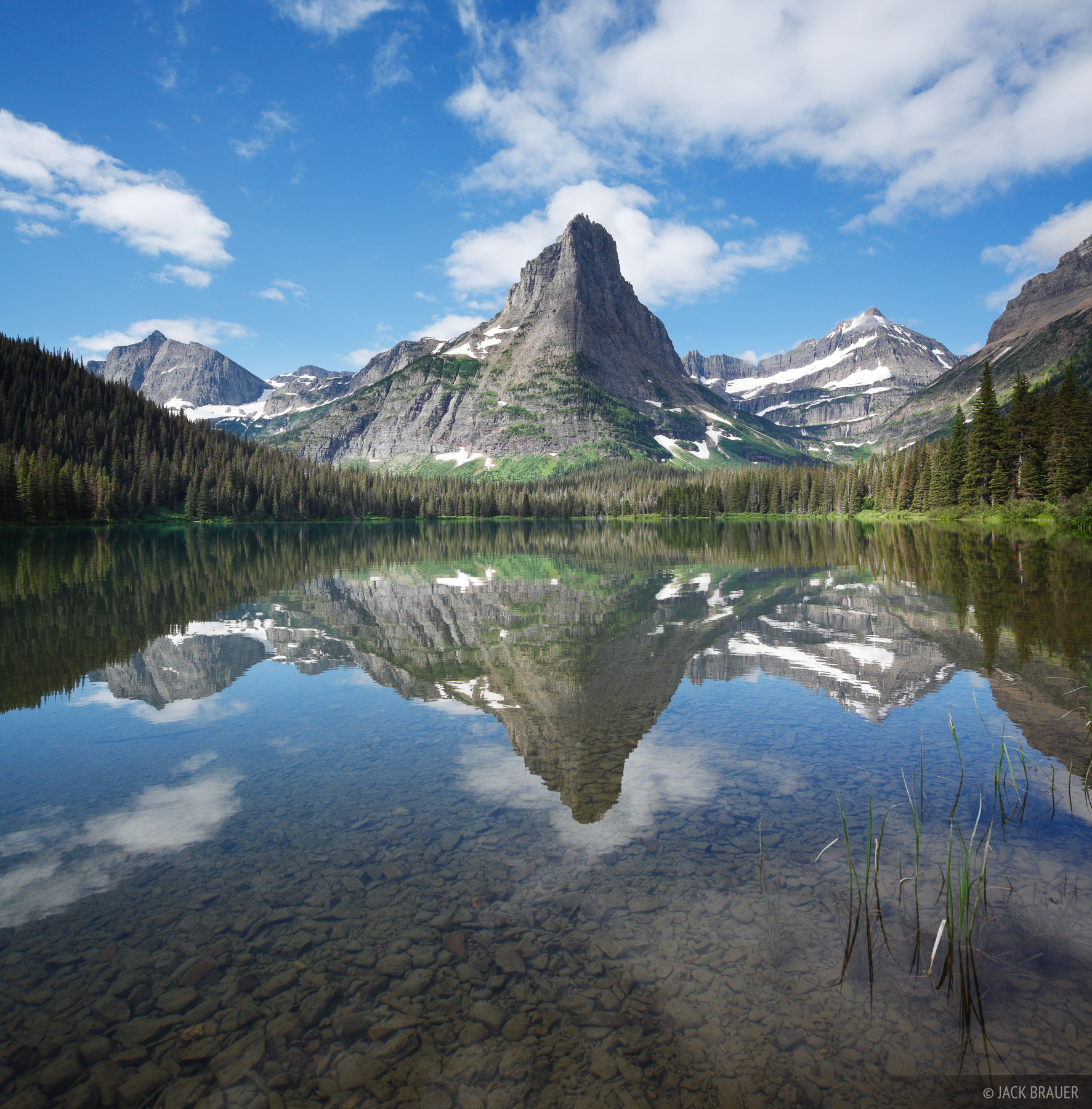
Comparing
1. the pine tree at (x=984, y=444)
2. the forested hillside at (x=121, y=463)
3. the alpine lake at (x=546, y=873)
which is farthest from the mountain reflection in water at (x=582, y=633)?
the forested hillside at (x=121, y=463)

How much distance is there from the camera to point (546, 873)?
330 inches

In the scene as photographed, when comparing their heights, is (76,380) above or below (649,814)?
above

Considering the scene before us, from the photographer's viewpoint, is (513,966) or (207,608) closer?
(513,966)

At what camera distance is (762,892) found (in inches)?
310

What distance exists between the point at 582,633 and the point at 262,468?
554 feet

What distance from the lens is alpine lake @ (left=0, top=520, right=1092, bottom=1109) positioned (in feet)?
18.1

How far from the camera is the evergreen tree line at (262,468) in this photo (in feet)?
265

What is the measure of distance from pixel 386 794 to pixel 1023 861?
9.77 meters

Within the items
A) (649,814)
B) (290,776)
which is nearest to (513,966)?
(649,814)

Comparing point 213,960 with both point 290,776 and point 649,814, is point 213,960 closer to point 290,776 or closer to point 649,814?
point 290,776

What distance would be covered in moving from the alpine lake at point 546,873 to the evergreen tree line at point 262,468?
7782cm

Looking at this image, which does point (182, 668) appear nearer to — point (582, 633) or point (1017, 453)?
point (582, 633)

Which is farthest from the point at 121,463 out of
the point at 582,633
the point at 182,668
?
the point at 582,633

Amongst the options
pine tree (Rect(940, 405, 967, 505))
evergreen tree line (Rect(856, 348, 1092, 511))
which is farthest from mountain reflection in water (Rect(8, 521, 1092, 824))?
pine tree (Rect(940, 405, 967, 505))
